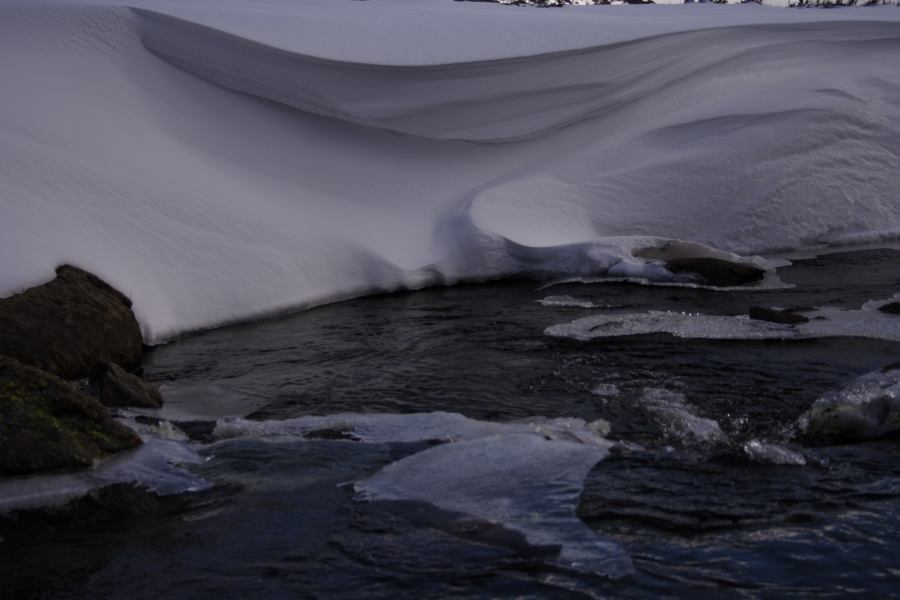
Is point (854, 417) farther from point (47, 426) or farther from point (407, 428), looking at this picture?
point (47, 426)

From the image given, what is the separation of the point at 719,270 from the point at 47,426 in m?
5.87

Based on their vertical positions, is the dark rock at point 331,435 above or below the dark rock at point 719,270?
below

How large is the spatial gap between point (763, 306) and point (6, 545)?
5.59 meters

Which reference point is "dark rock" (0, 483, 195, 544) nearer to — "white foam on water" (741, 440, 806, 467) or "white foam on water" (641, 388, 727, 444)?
"white foam on water" (641, 388, 727, 444)

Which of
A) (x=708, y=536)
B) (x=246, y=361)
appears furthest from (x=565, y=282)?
(x=708, y=536)

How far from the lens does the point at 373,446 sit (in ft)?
17.2

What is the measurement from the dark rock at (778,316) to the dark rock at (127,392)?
409 centimetres

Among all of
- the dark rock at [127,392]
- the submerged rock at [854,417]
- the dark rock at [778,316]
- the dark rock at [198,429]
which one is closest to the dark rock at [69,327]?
the dark rock at [127,392]

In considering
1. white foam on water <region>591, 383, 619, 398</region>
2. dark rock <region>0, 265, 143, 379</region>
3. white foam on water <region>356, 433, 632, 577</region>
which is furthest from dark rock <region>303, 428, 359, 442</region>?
dark rock <region>0, 265, 143, 379</region>

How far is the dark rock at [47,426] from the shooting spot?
4.78 metres

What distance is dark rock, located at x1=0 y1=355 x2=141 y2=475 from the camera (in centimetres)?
478

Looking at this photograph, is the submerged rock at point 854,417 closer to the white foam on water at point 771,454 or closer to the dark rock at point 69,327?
the white foam on water at point 771,454

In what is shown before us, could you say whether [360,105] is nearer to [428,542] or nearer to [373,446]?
[373,446]

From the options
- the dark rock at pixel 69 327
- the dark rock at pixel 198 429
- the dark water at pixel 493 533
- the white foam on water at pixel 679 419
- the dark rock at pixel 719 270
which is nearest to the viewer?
the dark water at pixel 493 533
